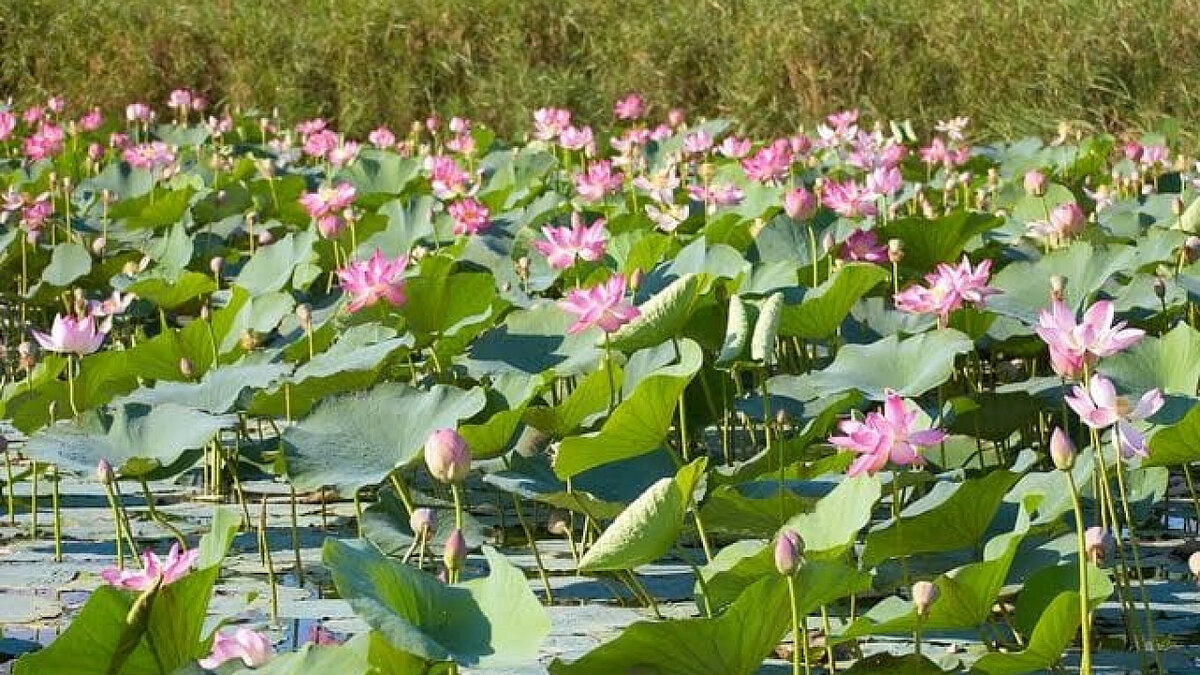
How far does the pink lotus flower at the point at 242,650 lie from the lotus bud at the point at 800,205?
2.05m

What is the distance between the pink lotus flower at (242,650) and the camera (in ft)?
5.01

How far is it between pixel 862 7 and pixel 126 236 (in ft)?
13.5

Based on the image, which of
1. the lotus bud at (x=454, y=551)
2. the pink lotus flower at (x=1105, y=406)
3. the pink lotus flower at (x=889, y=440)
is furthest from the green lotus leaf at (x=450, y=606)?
the pink lotus flower at (x=1105, y=406)

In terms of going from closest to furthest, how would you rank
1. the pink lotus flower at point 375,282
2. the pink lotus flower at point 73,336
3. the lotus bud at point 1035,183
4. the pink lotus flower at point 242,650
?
the pink lotus flower at point 242,650, the pink lotus flower at point 73,336, the pink lotus flower at point 375,282, the lotus bud at point 1035,183

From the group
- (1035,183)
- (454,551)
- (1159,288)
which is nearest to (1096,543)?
(454,551)

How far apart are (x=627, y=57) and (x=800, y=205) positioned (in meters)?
5.42

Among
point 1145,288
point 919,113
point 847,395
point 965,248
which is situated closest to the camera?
point 847,395

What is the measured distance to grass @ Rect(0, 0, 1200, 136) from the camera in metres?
7.51

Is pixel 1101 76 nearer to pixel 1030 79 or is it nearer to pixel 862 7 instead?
pixel 1030 79

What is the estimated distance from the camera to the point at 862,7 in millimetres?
8281

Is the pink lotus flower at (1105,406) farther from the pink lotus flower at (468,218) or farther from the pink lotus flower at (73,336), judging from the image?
the pink lotus flower at (468,218)

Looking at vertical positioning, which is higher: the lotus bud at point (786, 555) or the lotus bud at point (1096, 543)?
the lotus bud at point (786, 555)

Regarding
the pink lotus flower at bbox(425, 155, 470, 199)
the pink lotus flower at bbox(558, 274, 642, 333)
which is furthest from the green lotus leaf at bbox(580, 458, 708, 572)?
the pink lotus flower at bbox(425, 155, 470, 199)

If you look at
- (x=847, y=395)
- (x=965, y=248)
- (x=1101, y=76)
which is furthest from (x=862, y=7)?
(x=847, y=395)
